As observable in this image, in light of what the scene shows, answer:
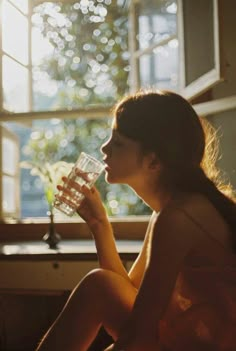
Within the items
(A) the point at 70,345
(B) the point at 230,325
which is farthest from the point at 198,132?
(A) the point at 70,345

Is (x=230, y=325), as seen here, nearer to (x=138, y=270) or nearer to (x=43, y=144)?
(x=138, y=270)

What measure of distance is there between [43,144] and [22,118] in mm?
1458

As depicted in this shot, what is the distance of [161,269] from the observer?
96 cm

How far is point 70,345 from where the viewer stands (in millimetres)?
1096

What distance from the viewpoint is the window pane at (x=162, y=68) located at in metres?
2.41

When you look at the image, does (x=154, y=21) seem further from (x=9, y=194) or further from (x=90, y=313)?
(x=90, y=313)

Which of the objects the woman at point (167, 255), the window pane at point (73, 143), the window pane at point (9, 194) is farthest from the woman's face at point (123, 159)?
the window pane at point (73, 143)

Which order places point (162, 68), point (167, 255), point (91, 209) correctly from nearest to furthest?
point (167, 255)
point (91, 209)
point (162, 68)

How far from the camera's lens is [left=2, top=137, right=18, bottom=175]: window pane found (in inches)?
105

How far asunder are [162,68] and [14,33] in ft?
2.76

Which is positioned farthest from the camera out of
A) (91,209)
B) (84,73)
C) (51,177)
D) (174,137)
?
(84,73)

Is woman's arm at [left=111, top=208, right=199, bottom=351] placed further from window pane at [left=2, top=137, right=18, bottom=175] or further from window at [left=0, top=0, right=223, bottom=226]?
window pane at [left=2, top=137, right=18, bottom=175]

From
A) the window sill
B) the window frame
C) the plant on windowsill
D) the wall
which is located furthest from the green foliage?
the wall

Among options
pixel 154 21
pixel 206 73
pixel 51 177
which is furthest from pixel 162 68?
pixel 51 177
